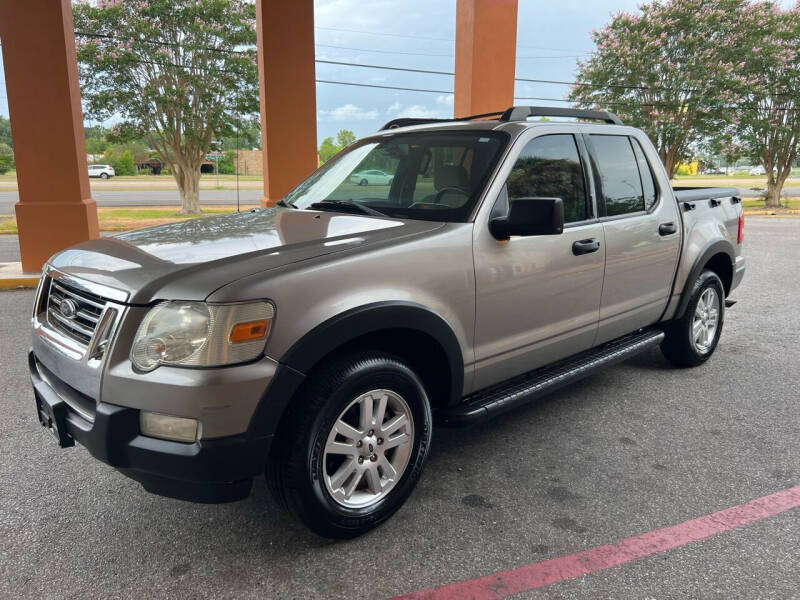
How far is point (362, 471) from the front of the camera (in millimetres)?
2602

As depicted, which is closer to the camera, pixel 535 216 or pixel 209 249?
pixel 209 249

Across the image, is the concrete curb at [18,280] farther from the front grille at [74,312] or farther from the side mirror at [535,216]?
the side mirror at [535,216]

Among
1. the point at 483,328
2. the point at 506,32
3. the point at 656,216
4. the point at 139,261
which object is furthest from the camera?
the point at 506,32

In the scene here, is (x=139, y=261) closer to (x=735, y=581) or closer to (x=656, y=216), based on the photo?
(x=735, y=581)

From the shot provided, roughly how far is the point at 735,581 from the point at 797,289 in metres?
7.00

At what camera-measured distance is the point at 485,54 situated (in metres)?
10.2

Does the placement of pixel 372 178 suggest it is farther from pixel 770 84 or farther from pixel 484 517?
pixel 770 84

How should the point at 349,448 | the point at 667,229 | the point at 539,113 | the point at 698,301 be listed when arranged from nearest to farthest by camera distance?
the point at 349,448 < the point at 539,113 < the point at 667,229 < the point at 698,301

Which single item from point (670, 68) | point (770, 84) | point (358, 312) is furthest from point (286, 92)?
point (770, 84)

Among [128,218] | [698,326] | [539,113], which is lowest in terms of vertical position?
[128,218]

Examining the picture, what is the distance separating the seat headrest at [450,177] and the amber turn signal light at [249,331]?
4.63 feet

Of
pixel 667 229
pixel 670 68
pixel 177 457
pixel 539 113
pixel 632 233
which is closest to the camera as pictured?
pixel 177 457

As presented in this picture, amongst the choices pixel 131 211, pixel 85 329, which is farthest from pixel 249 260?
pixel 131 211

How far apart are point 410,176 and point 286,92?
21.8ft
